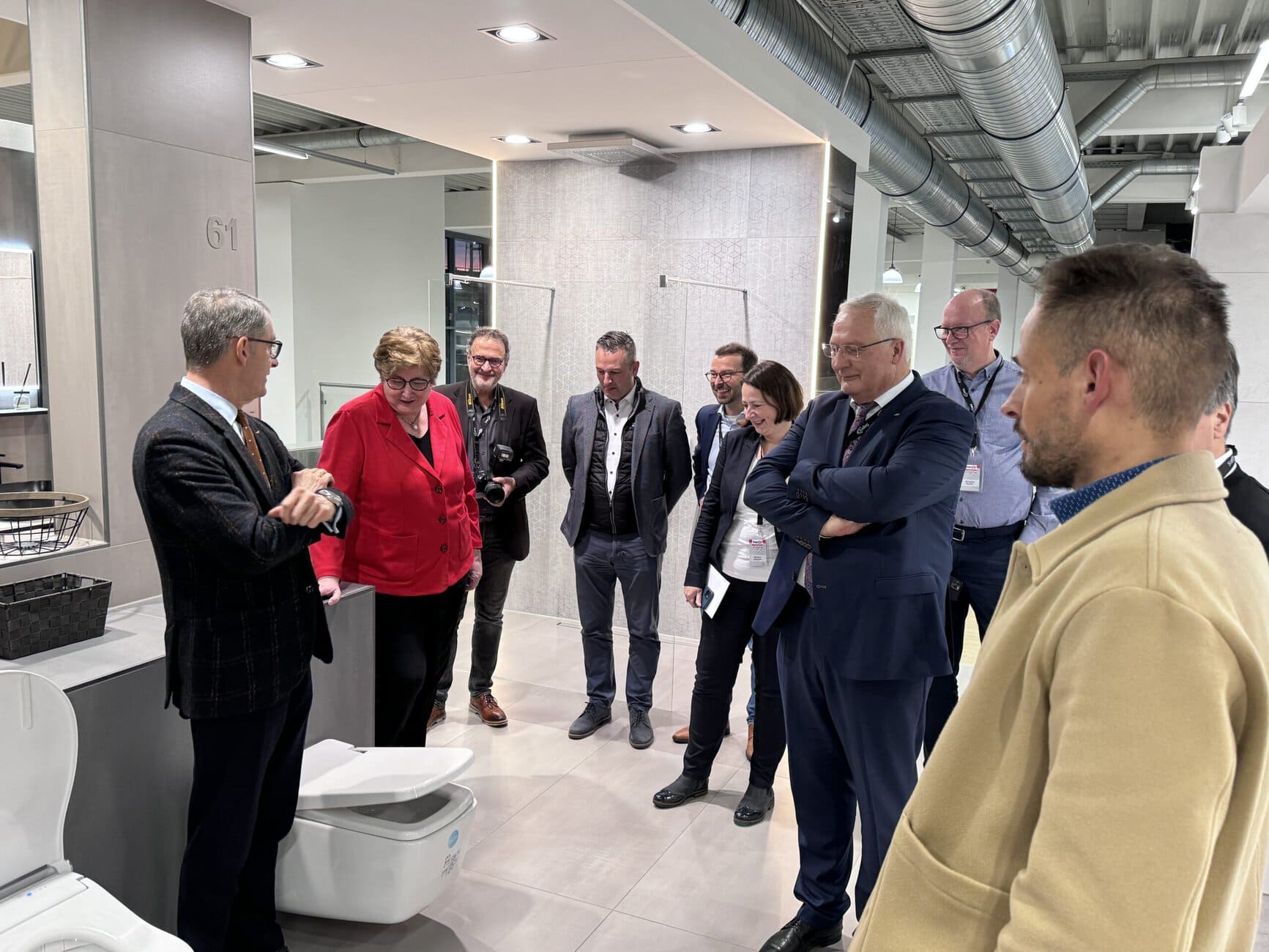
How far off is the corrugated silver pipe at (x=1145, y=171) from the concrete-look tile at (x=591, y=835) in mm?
9205

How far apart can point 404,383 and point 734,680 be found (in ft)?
4.89

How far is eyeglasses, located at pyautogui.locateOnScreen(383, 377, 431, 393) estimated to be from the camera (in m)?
2.90

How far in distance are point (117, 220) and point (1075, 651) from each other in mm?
2815

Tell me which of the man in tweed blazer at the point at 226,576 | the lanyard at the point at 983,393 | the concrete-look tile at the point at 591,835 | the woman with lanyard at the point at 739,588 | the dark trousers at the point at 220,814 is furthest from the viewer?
the lanyard at the point at 983,393

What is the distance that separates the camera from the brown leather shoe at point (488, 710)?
4.00m

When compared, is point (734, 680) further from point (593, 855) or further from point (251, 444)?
point (251, 444)

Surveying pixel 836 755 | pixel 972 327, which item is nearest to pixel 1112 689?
pixel 836 755

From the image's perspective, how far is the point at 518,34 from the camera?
10.9ft

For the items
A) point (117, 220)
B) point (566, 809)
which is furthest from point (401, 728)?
point (117, 220)

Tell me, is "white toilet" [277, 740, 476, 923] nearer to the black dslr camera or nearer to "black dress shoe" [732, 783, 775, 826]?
"black dress shoe" [732, 783, 775, 826]

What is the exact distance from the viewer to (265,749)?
214 centimetres

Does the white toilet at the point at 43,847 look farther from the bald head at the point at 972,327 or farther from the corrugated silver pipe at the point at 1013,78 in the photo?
the corrugated silver pipe at the point at 1013,78

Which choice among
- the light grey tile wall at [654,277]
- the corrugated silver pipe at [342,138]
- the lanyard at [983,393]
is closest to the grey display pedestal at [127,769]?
the lanyard at [983,393]

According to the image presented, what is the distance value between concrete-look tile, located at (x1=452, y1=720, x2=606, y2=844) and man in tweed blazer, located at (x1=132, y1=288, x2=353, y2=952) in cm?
113
